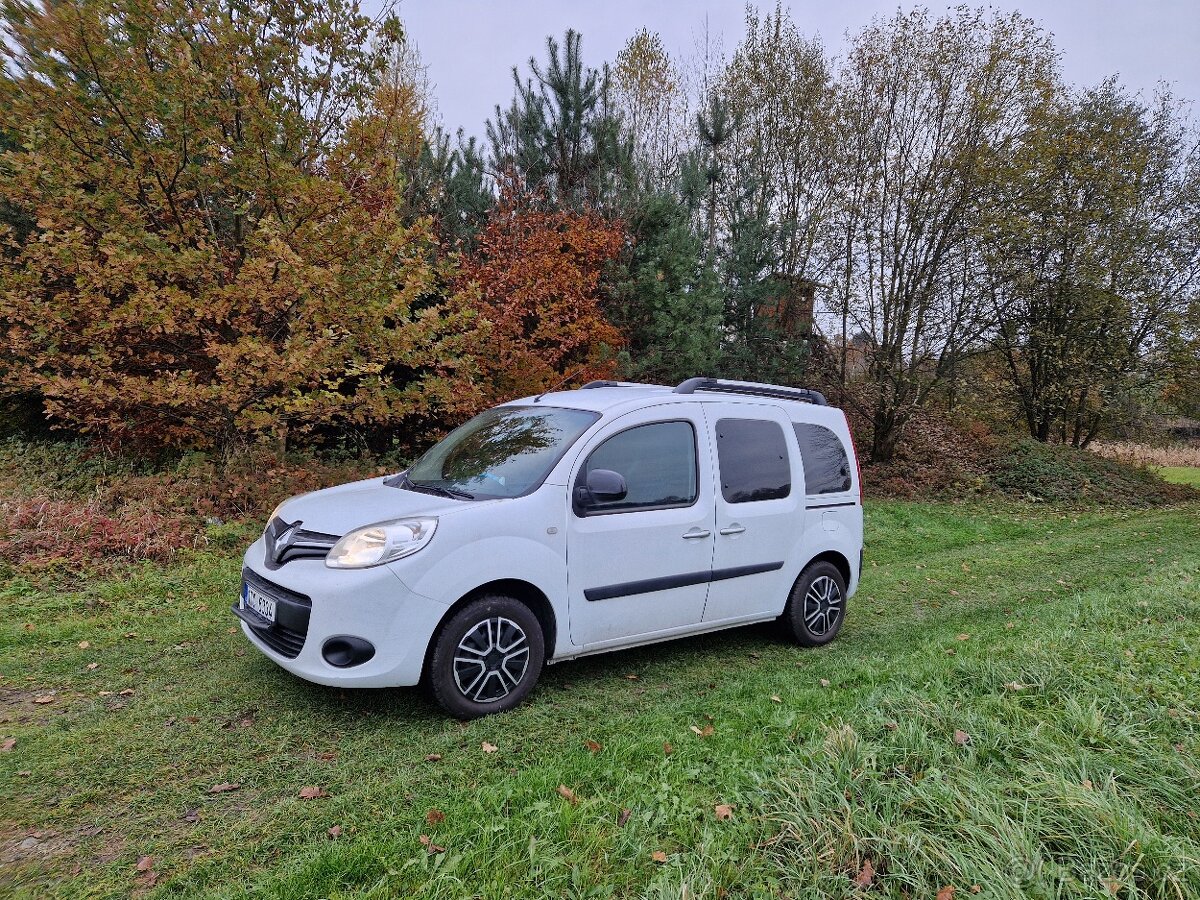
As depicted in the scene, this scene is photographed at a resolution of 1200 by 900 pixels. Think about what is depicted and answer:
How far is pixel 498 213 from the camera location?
11797 millimetres

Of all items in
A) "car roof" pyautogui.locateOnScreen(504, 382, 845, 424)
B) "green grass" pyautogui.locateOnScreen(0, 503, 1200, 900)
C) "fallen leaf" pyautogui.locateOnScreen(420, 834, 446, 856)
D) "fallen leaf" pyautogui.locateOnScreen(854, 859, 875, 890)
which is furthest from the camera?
"car roof" pyautogui.locateOnScreen(504, 382, 845, 424)

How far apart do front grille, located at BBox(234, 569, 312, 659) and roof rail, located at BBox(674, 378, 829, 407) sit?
2.73 m

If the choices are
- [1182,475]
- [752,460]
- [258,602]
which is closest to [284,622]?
[258,602]

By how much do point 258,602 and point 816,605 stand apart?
3.94m

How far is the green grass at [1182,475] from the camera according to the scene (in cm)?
1791

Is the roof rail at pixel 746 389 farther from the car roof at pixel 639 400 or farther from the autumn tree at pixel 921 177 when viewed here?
the autumn tree at pixel 921 177

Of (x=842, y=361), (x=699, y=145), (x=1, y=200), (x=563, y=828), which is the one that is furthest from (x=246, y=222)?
(x=842, y=361)

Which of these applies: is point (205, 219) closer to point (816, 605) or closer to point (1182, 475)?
point (816, 605)

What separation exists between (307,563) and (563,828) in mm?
1952

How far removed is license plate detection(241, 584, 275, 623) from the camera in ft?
12.2

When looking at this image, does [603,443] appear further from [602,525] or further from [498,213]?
[498,213]

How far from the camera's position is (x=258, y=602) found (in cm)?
384

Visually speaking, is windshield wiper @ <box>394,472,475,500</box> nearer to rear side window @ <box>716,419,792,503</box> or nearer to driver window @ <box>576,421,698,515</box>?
driver window @ <box>576,421,698,515</box>

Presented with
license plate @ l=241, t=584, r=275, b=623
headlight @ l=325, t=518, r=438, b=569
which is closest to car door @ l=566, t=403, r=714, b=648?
headlight @ l=325, t=518, r=438, b=569
